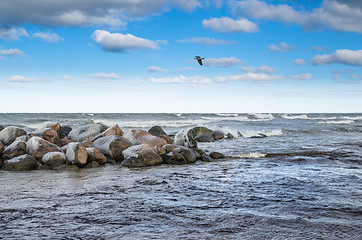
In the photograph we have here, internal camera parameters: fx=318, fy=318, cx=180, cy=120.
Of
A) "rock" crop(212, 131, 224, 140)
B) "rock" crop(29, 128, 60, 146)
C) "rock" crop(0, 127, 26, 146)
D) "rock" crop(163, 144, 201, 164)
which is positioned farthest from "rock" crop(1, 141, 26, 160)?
"rock" crop(212, 131, 224, 140)

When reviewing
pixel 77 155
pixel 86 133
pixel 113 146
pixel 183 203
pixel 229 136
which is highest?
pixel 86 133

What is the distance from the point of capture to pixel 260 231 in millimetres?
3537

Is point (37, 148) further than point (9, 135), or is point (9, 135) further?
point (9, 135)

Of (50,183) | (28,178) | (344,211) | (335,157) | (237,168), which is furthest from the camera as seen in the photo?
(335,157)

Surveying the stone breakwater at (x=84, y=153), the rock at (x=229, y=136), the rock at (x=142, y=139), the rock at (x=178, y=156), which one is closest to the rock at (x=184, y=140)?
the rock at (x=142, y=139)

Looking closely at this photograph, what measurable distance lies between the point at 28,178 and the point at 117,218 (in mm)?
3542

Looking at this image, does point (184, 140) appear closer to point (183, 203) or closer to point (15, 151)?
point (15, 151)

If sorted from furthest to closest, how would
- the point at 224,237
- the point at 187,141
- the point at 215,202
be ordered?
the point at 187,141 → the point at 215,202 → the point at 224,237

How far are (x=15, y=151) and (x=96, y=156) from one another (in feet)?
Answer: 6.75

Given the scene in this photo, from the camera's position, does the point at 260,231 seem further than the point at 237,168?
No

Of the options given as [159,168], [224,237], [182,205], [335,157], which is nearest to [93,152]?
[159,168]

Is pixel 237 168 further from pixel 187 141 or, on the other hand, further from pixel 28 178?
pixel 28 178

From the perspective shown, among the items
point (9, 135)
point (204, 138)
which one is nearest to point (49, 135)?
point (9, 135)

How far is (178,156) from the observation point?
29.6 ft
